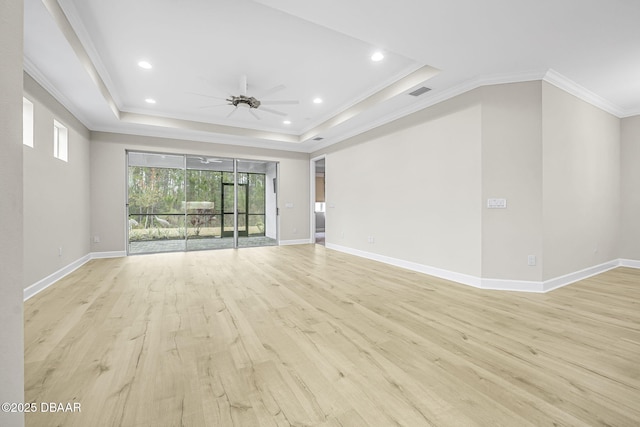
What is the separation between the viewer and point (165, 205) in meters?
7.05

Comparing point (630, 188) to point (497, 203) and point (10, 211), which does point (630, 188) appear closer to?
point (497, 203)

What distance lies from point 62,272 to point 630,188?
9.41 metres

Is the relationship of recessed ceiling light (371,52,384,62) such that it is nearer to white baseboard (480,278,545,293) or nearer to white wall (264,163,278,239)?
white baseboard (480,278,545,293)

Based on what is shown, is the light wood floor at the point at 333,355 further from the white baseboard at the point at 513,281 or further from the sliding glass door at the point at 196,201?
the sliding glass door at the point at 196,201

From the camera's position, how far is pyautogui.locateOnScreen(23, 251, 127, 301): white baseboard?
318 centimetres

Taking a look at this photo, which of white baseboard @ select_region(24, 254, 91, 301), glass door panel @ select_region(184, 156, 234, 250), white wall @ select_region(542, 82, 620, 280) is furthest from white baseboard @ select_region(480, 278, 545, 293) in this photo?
glass door panel @ select_region(184, 156, 234, 250)

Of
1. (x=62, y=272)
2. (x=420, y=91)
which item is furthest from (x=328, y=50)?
(x=62, y=272)

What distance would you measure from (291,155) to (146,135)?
348 cm

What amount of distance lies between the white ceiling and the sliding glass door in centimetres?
190

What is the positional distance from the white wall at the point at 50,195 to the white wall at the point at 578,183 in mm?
6299

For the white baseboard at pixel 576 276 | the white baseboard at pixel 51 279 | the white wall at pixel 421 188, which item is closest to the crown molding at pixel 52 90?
the white baseboard at pixel 51 279

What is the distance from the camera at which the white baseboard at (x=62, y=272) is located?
10.4 feet

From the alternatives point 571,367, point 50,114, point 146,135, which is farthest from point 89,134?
point 571,367

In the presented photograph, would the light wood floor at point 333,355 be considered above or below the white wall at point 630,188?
below
